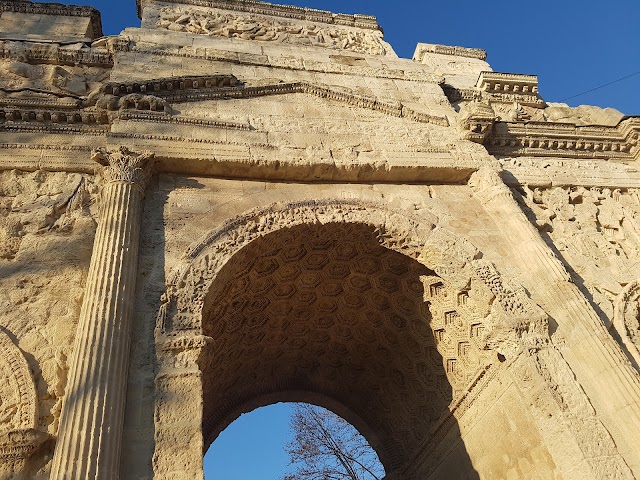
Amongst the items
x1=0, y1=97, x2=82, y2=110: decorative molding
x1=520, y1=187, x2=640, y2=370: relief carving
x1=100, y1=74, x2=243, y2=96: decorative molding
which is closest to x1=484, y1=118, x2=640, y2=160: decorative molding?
x1=520, y1=187, x2=640, y2=370: relief carving

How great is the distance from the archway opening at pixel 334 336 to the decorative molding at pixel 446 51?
21.7 ft

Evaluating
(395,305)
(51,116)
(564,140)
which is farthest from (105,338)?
(564,140)

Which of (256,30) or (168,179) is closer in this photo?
(168,179)

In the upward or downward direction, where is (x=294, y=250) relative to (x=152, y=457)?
upward

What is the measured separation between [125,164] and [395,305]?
421cm

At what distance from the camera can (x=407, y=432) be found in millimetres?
8805

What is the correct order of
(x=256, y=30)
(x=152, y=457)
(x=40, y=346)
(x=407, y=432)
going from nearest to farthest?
(x=152, y=457) < (x=40, y=346) < (x=407, y=432) < (x=256, y=30)

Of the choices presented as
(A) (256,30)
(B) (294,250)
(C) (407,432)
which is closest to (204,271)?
(B) (294,250)

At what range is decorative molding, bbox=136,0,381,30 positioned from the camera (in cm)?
1093

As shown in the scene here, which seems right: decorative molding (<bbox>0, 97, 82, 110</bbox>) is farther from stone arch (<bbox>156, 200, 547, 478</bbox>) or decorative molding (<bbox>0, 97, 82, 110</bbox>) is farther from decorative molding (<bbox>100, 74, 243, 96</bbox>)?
stone arch (<bbox>156, 200, 547, 478</bbox>)

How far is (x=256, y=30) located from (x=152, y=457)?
8.53 metres

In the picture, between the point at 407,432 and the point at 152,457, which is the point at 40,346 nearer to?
the point at 152,457

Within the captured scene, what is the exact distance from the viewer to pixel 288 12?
37.7 ft

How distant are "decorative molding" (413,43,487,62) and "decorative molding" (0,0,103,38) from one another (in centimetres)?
691
